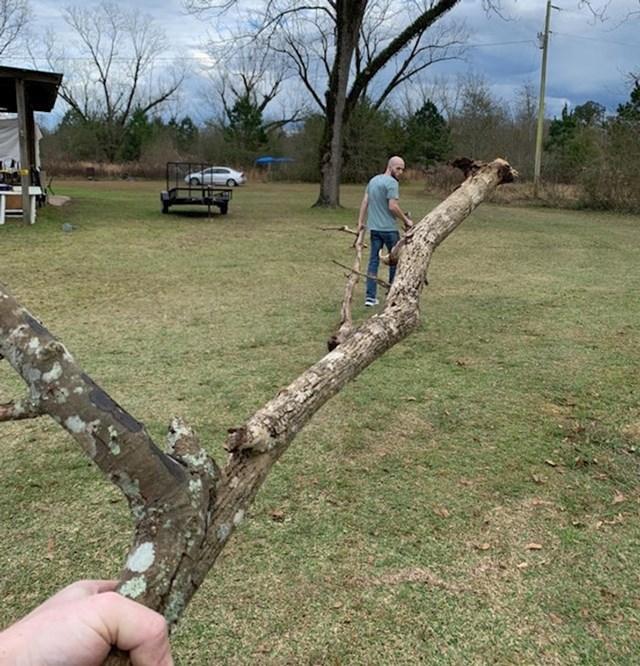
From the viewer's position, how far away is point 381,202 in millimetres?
7473

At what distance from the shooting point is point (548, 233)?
16.8 m

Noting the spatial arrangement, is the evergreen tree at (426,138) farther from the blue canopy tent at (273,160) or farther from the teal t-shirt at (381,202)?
the teal t-shirt at (381,202)

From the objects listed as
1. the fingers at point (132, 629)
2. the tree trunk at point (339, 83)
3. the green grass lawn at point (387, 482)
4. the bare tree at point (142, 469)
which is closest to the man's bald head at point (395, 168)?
the green grass lawn at point (387, 482)

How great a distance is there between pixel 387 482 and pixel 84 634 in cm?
279

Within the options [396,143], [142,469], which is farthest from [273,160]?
[142,469]

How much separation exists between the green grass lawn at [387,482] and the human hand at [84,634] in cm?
153

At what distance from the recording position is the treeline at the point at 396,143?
76.2ft

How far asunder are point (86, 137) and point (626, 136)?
1693 inches

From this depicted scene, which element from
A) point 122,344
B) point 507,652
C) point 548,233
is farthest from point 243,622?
point 548,233

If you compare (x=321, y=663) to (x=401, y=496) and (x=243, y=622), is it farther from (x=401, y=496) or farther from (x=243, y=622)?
(x=401, y=496)

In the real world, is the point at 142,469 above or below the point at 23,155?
below

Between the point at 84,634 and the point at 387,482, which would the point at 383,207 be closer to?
the point at 387,482

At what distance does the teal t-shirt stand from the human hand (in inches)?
266

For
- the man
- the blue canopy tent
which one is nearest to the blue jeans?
the man
